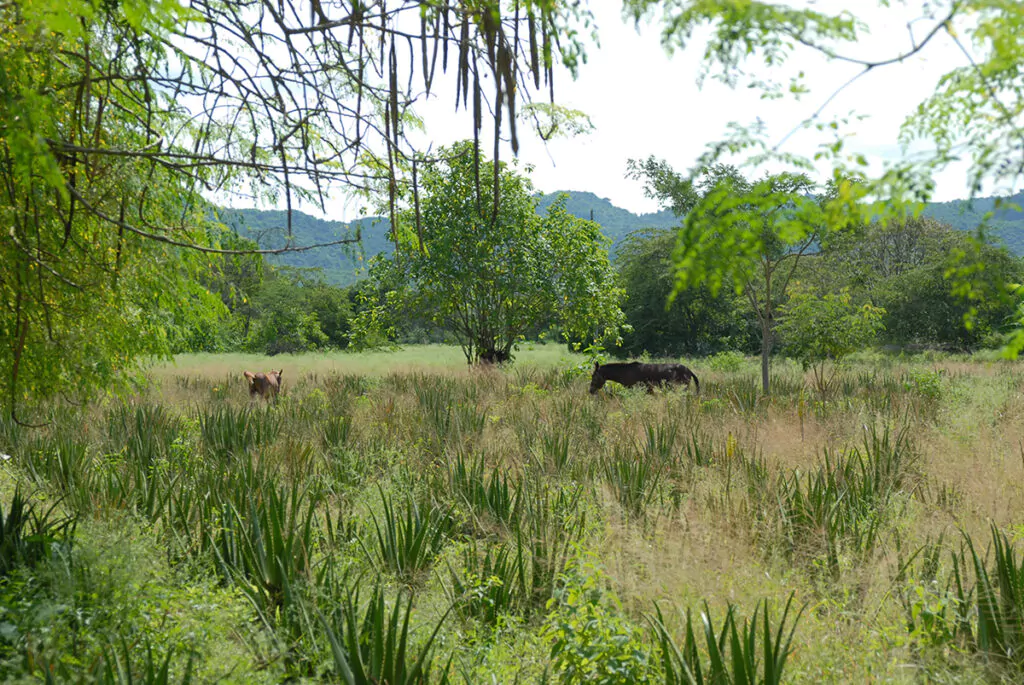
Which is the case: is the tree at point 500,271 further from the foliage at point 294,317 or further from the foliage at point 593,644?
the foliage at point 294,317

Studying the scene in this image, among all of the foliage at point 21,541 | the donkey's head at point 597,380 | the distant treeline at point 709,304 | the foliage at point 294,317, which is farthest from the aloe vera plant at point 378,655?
the foliage at point 294,317

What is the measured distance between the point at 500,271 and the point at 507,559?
15692 millimetres

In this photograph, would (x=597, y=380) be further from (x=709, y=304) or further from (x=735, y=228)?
(x=709, y=304)

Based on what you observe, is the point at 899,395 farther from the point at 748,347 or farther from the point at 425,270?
the point at 748,347

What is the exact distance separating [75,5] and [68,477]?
495cm

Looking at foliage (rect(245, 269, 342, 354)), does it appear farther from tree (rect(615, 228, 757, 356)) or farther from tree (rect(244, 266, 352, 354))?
tree (rect(615, 228, 757, 356))

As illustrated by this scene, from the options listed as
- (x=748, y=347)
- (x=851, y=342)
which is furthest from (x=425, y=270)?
(x=748, y=347)

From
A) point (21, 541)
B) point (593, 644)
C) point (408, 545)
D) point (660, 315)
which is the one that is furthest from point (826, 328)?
point (660, 315)

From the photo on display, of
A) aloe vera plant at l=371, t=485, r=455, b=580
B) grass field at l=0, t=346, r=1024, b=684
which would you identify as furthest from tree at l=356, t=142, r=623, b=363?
aloe vera plant at l=371, t=485, r=455, b=580

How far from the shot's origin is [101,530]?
14.2 feet

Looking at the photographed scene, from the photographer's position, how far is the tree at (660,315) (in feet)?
118

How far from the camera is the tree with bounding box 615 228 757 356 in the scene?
36062mm

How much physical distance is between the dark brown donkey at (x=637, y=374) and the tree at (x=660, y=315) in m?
21.6

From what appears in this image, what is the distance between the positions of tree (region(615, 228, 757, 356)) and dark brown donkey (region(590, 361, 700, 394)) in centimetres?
2158
